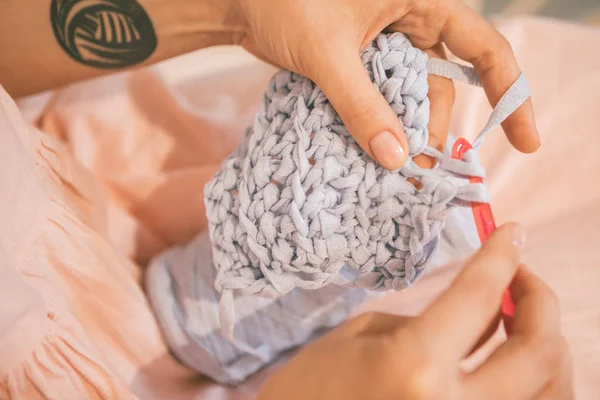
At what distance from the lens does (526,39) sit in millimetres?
775

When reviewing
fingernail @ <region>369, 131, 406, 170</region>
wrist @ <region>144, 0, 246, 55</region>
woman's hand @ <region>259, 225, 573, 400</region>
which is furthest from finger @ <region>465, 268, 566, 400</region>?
wrist @ <region>144, 0, 246, 55</region>

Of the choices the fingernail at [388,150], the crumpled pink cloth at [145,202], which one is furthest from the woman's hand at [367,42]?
the crumpled pink cloth at [145,202]

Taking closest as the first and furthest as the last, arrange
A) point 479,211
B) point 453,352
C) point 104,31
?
1. point 453,352
2. point 479,211
3. point 104,31

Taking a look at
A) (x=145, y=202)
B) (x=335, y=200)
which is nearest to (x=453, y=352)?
(x=335, y=200)

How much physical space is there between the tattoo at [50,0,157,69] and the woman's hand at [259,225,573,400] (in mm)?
463

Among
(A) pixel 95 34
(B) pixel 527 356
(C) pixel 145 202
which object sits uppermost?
(A) pixel 95 34

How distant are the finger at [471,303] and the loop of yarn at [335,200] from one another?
51 millimetres

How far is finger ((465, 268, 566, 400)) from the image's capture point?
318 mm

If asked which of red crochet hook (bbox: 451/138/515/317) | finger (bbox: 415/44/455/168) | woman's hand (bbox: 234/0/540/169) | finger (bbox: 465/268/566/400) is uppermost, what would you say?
woman's hand (bbox: 234/0/540/169)

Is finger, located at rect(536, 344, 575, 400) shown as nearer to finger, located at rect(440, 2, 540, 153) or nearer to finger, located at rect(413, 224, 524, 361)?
finger, located at rect(413, 224, 524, 361)

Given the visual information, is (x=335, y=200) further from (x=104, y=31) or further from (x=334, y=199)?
(x=104, y=31)

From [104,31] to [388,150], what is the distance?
0.43 m

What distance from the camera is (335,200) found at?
41 centimetres

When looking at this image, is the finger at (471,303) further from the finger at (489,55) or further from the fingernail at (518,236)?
the finger at (489,55)
